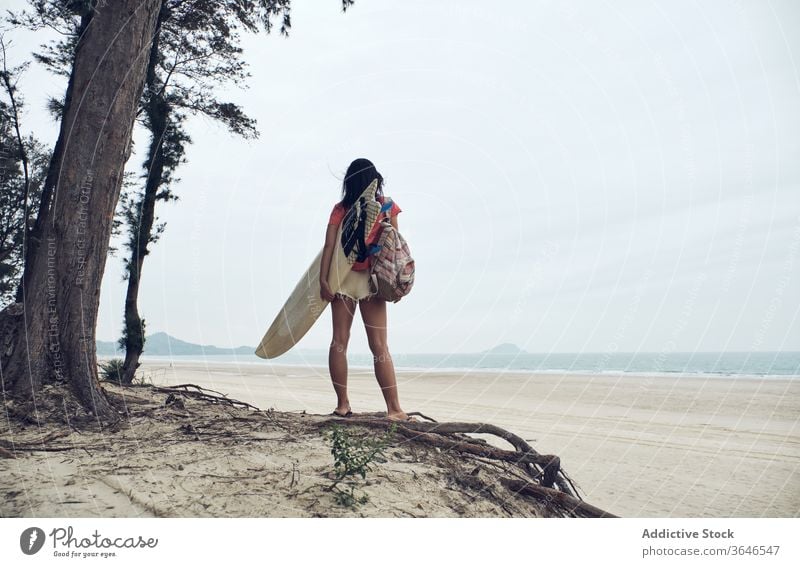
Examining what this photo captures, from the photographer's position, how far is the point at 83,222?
365 cm

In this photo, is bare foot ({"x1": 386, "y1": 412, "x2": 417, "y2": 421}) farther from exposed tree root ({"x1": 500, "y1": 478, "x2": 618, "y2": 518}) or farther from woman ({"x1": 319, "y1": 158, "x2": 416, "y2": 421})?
exposed tree root ({"x1": 500, "y1": 478, "x2": 618, "y2": 518})

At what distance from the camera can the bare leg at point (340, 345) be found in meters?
3.85

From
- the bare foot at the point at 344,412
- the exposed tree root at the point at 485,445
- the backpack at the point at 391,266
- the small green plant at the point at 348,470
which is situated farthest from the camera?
the bare foot at the point at 344,412

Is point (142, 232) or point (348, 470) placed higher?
point (142, 232)

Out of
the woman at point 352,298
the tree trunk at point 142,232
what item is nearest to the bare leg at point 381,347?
the woman at point 352,298

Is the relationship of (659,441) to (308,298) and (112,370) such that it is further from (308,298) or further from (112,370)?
(112,370)

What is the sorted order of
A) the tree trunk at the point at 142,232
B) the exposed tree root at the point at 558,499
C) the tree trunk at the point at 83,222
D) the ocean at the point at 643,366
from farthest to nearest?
the ocean at the point at 643,366 → the tree trunk at the point at 142,232 → the tree trunk at the point at 83,222 → the exposed tree root at the point at 558,499

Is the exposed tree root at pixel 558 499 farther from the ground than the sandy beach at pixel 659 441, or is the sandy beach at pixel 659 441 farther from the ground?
the exposed tree root at pixel 558 499

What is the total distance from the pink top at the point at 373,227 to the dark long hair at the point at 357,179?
0.16 ft

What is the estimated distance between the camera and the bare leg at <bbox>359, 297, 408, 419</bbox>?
3.74 meters

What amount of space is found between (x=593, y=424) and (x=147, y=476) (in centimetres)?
742

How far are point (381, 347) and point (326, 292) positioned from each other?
565mm

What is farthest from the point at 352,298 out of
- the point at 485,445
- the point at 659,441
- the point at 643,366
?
the point at 643,366

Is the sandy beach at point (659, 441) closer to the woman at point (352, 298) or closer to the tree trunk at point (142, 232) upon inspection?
the tree trunk at point (142, 232)
